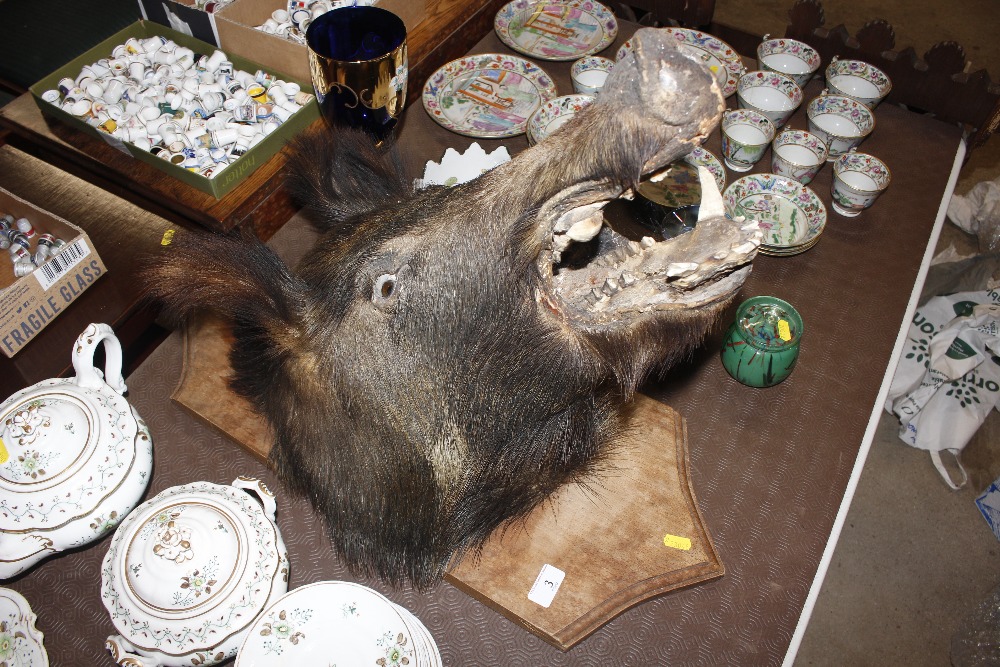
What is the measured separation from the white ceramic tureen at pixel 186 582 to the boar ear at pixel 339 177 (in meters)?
0.51

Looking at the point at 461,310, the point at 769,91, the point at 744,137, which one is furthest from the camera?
the point at 769,91

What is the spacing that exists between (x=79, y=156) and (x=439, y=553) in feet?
4.44

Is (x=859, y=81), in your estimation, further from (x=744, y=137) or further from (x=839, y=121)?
(x=744, y=137)

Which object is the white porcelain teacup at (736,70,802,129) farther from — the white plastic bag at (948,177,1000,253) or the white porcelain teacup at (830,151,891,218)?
the white plastic bag at (948,177,1000,253)

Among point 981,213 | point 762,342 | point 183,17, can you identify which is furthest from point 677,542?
point 981,213

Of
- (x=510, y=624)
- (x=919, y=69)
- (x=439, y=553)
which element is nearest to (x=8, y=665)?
(x=439, y=553)

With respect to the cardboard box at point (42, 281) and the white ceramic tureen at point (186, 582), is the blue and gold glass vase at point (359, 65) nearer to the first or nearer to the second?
the cardboard box at point (42, 281)

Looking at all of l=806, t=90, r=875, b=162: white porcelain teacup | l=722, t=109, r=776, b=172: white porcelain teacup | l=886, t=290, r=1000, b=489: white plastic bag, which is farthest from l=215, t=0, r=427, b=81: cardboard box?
l=886, t=290, r=1000, b=489: white plastic bag

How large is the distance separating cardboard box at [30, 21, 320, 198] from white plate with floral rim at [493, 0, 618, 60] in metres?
0.69

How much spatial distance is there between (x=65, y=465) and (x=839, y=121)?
1.95 meters

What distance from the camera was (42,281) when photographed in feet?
4.99

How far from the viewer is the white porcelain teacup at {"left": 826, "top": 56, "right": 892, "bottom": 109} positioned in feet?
6.62

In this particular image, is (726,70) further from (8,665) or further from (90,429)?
(8,665)

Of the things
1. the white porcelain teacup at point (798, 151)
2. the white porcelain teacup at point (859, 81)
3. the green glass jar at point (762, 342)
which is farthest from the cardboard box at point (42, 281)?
the white porcelain teacup at point (859, 81)
